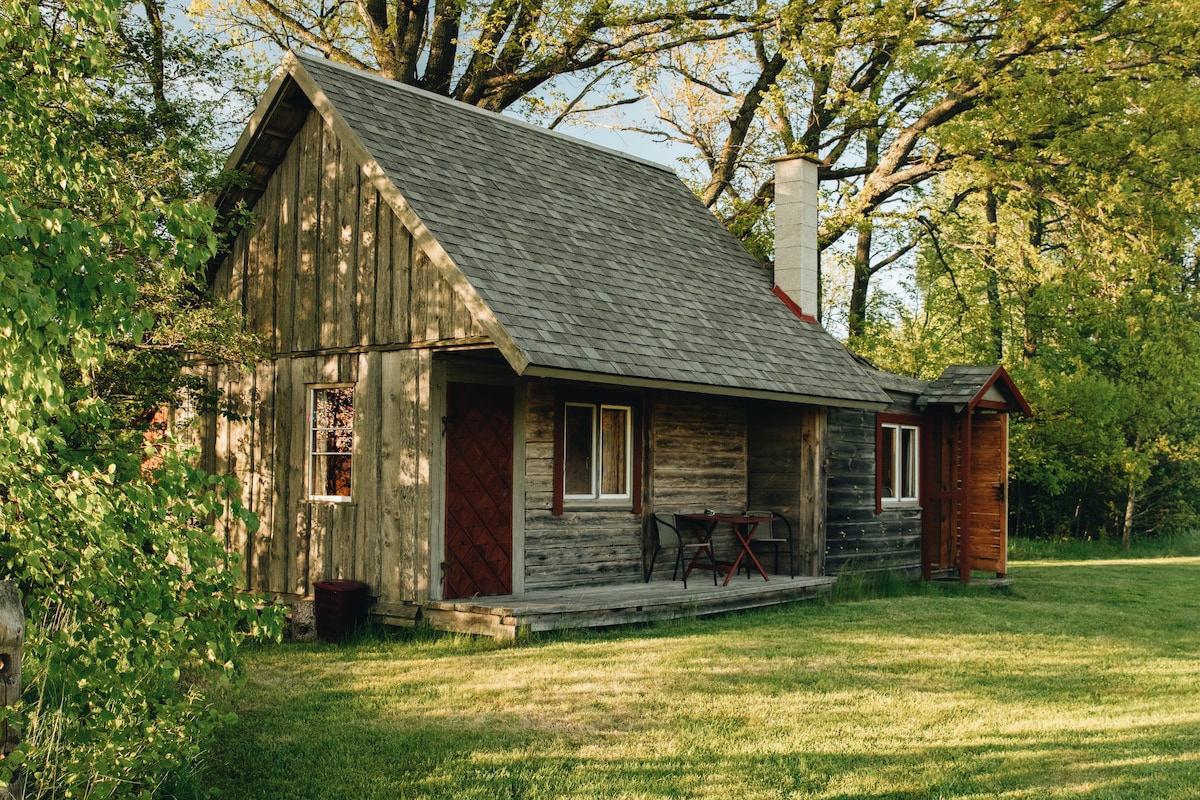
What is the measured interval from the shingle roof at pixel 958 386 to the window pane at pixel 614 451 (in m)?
5.51

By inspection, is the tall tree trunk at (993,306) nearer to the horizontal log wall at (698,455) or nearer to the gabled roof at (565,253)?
the gabled roof at (565,253)

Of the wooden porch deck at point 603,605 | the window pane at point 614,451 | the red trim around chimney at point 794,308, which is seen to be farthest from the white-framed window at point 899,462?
the window pane at point 614,451

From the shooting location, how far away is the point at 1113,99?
66.1 ft

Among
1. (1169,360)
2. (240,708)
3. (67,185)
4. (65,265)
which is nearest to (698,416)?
(240,708)

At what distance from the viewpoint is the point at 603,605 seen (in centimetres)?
1172

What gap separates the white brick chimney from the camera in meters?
17.1

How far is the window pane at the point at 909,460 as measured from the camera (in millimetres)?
18203

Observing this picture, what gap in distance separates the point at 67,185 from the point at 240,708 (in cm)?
370

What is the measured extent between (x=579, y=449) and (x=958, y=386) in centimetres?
674

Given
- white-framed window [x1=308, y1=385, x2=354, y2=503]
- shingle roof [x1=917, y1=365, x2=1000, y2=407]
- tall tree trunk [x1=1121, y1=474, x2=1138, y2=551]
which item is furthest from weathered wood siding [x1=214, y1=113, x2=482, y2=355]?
tall tree trunk [x1=1121, y1=474, x2=1138, y2=551]

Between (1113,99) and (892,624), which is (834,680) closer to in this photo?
(892,624)

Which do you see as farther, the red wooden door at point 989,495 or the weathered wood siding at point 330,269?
the red wooden door at point 989,495

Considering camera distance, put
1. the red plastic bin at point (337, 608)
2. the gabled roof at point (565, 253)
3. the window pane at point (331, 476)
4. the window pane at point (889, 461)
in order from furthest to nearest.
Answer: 1. the window pane at point (889, 461)
2. the window pane at point (331, 476)
3. the gabled roof at point (565, 253)
4. the red plastic bin at point (337, 608)

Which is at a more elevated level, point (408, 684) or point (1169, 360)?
point (1169, 360)
